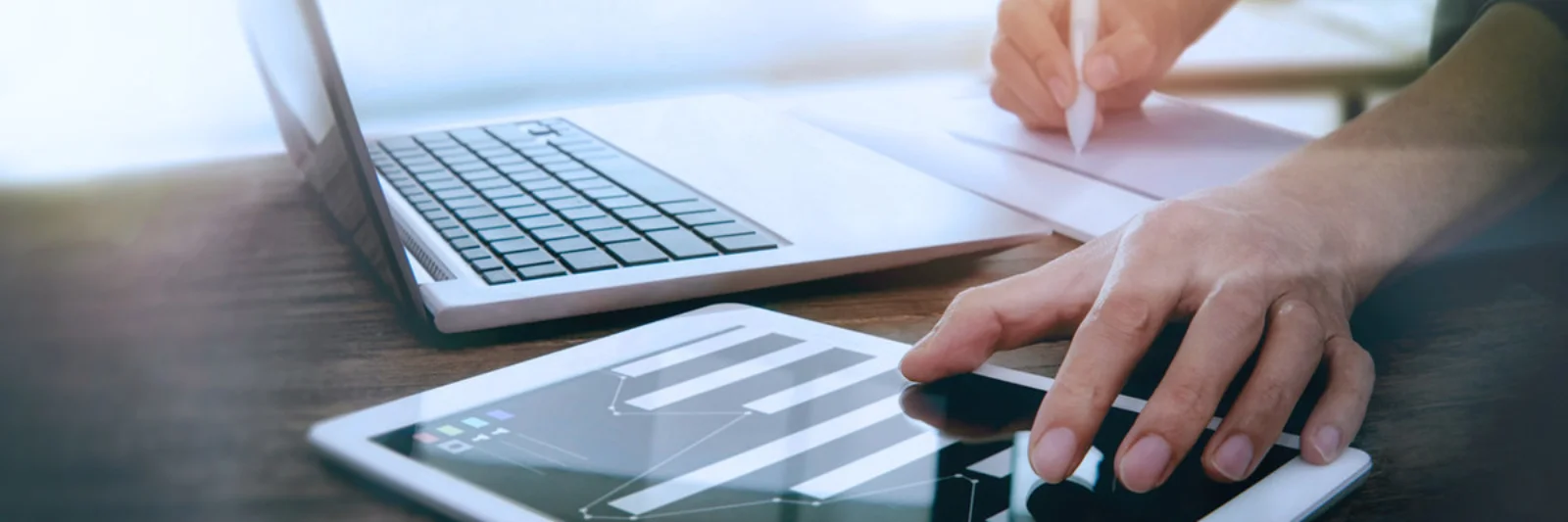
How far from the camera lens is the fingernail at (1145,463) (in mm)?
233

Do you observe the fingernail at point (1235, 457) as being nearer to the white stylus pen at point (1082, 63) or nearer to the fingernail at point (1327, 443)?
the fingernail at point (1327, 443)

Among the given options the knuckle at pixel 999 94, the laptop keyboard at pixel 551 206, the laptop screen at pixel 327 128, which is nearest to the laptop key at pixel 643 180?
the laptop keyboard at pixel 551 206

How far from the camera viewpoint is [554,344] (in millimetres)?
323

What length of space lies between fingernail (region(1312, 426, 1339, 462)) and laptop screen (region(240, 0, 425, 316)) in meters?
0.23

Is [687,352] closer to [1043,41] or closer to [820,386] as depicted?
[820,386]

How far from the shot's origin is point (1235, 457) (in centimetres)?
24

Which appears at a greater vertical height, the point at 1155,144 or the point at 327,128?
the point at 327,128

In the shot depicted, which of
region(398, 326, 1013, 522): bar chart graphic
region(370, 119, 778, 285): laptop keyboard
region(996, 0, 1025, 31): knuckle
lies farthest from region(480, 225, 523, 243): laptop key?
region(996, 0, 1025, 31): knuckle

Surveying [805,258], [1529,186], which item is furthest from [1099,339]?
[1529,186]

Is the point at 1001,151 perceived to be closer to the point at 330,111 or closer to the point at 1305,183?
the point at 1305,183

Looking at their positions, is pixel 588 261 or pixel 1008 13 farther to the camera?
pixel 1008 13

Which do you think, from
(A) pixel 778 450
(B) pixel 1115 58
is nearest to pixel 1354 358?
(A) pixel 778 450

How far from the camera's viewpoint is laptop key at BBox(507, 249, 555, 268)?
36 centimetres

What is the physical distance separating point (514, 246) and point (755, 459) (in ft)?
0.54
